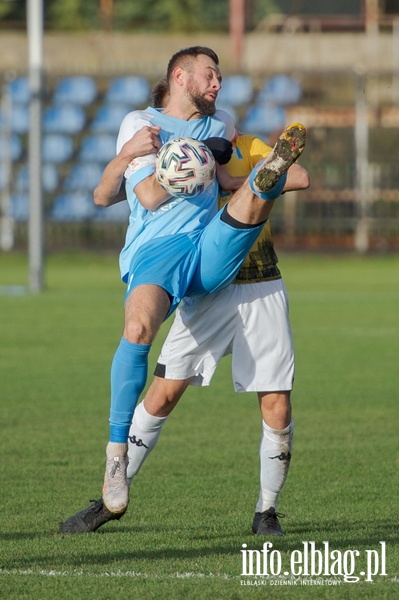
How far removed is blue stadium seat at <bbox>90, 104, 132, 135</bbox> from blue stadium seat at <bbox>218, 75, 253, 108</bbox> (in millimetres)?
2044

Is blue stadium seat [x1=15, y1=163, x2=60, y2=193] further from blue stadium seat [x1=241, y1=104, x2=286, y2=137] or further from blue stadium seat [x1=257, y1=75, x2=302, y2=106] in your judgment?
blue stadium seat [x1=257, y1=75, x2=302, y2=106]

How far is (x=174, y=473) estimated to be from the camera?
24.2 feet

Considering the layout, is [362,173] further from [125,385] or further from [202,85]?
[125,385]

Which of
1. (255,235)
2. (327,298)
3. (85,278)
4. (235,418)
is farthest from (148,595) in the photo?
(85,278)

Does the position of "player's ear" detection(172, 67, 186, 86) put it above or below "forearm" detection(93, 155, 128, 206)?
above

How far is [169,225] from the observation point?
19.1 feet

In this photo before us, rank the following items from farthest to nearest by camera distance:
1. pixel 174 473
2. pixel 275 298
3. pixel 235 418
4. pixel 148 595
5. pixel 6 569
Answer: pixel 235 418 < pixel 174 473 < pixel 275 298 < pixel 6 569 < pixel 148 595

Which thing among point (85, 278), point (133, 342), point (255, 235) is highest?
point (255, 235)

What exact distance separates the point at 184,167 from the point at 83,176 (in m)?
21.5

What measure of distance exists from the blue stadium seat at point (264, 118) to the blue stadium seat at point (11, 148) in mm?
4552

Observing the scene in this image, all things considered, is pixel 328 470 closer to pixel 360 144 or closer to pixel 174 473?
pixel 174 473

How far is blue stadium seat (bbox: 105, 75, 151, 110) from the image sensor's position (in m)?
27.8

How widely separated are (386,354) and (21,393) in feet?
13.1

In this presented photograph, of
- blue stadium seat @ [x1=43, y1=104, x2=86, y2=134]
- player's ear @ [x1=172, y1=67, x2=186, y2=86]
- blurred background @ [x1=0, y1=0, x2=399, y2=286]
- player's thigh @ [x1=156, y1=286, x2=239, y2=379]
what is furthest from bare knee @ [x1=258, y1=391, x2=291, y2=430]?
blue stadium seat @ [x1=43, y1=104, x2=86, y2=134]
